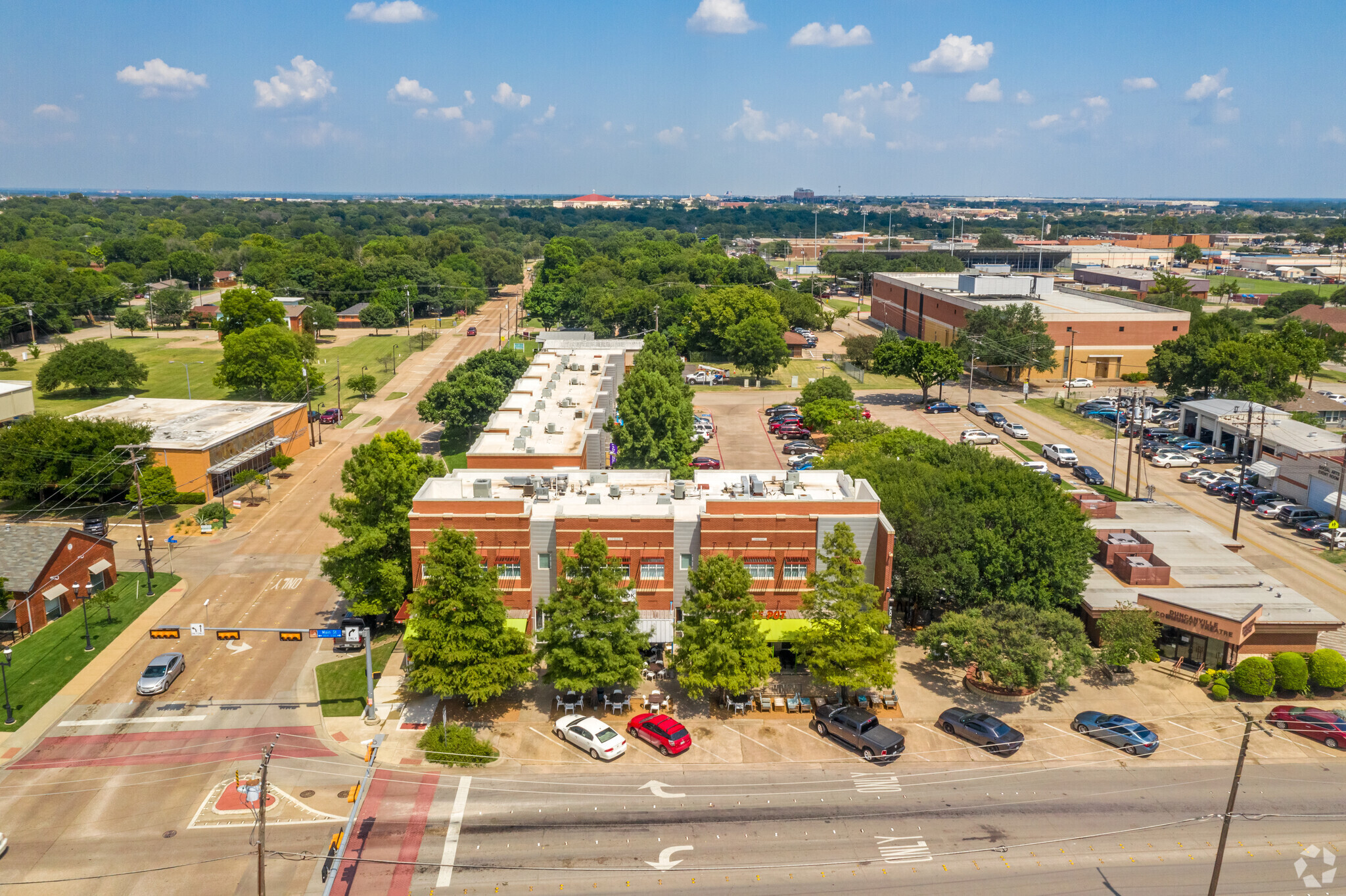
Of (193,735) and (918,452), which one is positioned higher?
(918,452)

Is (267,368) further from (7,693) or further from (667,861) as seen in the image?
(667,861)

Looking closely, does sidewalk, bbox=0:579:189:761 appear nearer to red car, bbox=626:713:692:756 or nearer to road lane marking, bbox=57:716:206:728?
road lane marking, bbox=57:716:206:728

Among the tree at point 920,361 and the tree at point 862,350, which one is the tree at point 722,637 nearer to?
the tree at point 920,361

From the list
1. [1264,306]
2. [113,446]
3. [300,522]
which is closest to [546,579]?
[300,522]

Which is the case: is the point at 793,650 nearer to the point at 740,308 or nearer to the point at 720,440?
the point at 720,440

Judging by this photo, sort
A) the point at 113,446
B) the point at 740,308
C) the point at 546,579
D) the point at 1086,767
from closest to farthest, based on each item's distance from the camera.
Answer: the point at 1086,767 → the point at 546,579 → the point at 113,446 → the point at 740,308

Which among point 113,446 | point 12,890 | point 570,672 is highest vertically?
point 113,446

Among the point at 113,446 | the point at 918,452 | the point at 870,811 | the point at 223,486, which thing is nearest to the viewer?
the point at 870,811

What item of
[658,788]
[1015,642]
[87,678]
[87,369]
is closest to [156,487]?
[87,678]
